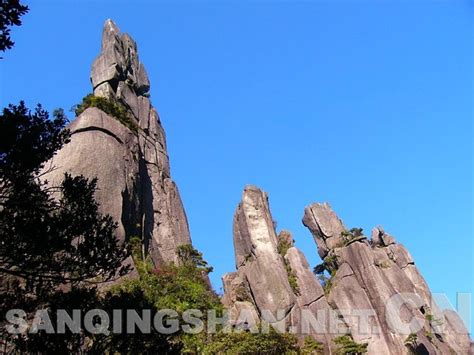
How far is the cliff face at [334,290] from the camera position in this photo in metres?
34.9

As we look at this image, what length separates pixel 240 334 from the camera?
25328 millimetres

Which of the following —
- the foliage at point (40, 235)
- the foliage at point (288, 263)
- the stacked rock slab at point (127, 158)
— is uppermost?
the stacked rock slab at point (127, 158)

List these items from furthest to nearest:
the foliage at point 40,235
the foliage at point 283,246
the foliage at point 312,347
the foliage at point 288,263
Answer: the foliage at point 283,246
the foliage at point 288,263
the foliage at point 312,347
the foliage at point 40,235

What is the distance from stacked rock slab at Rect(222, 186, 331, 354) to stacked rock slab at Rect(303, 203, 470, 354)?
2817 millimetres

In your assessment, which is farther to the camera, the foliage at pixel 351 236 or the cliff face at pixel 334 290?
the foliage at pixel 351 236

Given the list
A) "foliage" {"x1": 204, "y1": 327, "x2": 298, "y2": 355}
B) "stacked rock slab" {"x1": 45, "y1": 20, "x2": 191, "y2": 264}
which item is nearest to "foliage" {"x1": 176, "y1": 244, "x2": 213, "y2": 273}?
"stacked rock slab" {"x1": 45, "y1": 20, "x2": 191, "y2": 264}

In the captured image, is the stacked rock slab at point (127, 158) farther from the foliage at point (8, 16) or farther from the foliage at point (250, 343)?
the foliage at point (8, 16)

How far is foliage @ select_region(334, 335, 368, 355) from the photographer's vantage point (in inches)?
1250

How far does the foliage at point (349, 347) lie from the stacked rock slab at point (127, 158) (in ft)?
43.0

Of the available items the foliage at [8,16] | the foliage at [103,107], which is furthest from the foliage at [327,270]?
the foliage at [8,16]

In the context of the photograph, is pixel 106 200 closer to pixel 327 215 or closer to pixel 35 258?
pixel 35 258

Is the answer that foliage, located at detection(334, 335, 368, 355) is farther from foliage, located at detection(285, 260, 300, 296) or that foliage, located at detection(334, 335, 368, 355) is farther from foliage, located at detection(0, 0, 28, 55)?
foliage, located at detection(0, 0, 28, 55)

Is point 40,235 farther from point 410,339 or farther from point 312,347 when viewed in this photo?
point 410,339

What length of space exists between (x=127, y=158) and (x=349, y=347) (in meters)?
19.0
